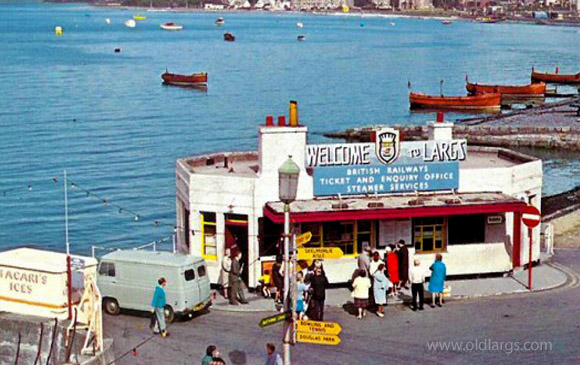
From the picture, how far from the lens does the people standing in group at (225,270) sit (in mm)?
25539

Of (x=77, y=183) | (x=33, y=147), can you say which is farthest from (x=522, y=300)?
(x=33, y=147)

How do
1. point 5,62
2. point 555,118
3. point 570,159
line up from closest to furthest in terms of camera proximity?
1. point 570,159
2. point 555,118
3. point 5,62

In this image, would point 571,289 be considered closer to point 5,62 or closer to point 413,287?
point 413,287

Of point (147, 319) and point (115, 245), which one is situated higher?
point (147, 319)

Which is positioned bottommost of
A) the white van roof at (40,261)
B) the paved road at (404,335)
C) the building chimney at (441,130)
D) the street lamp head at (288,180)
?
the paved road at (404,335)

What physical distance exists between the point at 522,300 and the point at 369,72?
13748cm

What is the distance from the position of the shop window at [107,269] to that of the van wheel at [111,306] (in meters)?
0.64

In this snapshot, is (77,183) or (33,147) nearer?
(77,183)

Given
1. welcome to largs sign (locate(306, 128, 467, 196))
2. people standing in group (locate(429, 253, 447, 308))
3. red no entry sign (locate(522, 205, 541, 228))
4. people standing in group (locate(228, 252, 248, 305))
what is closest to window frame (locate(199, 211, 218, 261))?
people standing in group (locate(228, 252, 248, 305))

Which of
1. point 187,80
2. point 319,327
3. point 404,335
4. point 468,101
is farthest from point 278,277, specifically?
point 187,80

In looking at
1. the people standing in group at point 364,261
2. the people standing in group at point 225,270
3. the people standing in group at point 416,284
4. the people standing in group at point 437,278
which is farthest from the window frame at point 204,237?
the people standing in group at point 437,278

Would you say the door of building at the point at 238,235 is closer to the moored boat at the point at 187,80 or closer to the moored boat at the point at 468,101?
the moored boat at the point at 468,101

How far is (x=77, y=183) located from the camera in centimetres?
6291

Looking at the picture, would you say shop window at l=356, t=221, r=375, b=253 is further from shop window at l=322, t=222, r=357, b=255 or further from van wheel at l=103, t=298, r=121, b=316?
van wheel at l=103, t=298, r=121, b=316
